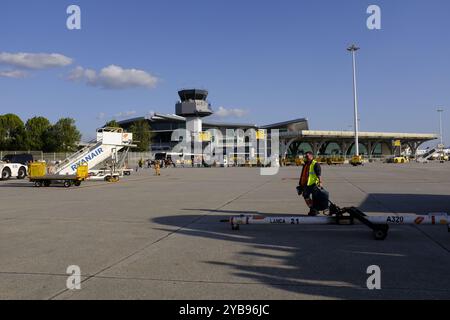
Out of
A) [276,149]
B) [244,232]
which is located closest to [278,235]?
[244,232]

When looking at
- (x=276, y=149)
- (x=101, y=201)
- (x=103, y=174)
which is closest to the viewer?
(x=101, y=201)

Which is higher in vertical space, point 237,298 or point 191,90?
point 191,90

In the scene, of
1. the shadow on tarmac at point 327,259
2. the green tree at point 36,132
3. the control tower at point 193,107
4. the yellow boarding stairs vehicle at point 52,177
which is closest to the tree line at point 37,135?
the green tree at point 36,132

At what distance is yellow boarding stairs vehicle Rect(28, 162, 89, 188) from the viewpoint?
934 inches

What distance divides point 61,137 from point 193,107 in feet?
197

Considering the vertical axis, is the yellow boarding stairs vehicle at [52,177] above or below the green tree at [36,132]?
below

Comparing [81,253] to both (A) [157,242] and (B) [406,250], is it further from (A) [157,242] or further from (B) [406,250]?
(B) [406,250]

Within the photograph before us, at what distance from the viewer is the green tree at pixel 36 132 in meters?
81.1

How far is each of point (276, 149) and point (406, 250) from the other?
12813 cm

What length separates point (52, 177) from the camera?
23.9 meters

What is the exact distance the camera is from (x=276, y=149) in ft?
443

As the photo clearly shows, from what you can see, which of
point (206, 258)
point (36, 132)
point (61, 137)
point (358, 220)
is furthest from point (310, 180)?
point (36, 132)

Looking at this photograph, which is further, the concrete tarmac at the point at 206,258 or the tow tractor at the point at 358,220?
the tow tractor at the point at 358,220

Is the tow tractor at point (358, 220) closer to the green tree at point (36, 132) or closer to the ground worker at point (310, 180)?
the ground worker at point (310, 180)
